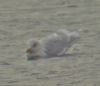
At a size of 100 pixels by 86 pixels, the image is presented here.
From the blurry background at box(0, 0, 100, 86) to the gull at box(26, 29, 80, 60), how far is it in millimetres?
152

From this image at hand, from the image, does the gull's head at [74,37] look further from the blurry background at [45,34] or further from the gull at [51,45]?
the blurry background at [45,34]

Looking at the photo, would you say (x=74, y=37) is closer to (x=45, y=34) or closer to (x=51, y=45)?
(x=51, y=45)

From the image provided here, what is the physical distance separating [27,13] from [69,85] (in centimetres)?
453

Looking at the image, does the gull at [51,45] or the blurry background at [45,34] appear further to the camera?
the gull at [51,45]

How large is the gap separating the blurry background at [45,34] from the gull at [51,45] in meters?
0.15

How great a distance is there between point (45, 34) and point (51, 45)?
111cm

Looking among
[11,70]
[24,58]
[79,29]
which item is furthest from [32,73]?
[79,29]

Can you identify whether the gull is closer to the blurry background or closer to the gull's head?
the gull's head

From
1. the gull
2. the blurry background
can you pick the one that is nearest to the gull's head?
the gull

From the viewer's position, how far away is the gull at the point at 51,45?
863 centimetres

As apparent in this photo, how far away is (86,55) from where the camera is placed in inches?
341

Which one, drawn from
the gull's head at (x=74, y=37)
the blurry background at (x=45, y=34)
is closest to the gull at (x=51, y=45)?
the gull's head at (x=74, y=37)

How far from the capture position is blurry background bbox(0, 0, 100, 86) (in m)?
7.61

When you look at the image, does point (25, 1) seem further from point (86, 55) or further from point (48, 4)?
point (86, 55)
